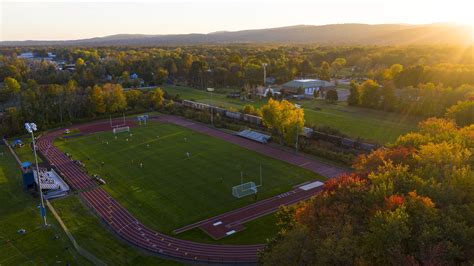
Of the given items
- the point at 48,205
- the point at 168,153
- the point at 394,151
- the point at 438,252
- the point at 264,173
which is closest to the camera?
the point at 438,252

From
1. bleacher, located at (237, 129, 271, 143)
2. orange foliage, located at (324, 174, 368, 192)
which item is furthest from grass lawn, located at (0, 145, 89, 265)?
bleacher, located at (237, 129, 271, 143)

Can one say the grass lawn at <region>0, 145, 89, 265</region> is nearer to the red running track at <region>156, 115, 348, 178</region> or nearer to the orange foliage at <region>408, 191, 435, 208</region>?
the orange foliage at <region>408, 191, 435, 208</region>

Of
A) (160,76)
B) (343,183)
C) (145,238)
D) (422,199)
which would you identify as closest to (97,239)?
(145,238)

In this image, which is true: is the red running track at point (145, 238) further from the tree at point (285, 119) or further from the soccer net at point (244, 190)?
the tree at point (285, 119)

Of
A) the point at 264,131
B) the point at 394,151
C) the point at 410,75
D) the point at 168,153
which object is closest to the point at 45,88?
the point at 168,153

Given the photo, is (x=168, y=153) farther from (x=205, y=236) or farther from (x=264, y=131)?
(x=205, y=236)

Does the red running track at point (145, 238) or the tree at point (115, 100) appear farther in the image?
the tree at point (115, 100)

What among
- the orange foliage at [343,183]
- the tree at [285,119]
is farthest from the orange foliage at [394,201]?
the tree at [285,119]
